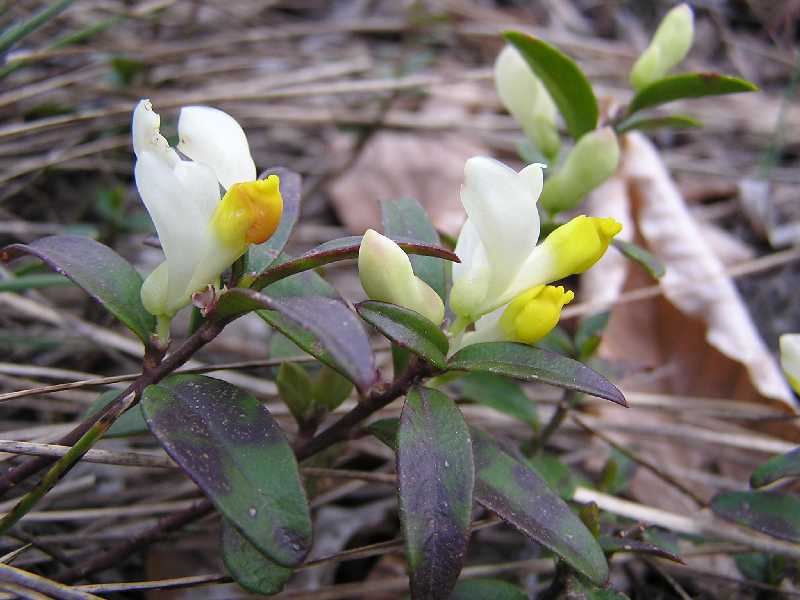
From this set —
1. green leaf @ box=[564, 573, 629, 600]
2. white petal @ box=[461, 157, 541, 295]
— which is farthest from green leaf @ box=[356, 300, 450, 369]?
green leaf @ box=[564, 573, 629, 600]

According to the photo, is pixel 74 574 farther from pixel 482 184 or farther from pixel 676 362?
pixel 676 362

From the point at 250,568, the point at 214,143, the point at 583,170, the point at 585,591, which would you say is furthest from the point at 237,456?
the point at 583,170

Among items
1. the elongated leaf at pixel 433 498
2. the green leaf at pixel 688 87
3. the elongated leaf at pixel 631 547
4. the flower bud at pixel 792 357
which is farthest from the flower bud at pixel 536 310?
the green leaf at pixel 688 87

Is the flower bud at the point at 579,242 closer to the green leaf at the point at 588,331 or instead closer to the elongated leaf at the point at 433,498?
the elongated leaf at the point at 433,498

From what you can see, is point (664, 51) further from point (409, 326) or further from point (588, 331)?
point (409, 326)

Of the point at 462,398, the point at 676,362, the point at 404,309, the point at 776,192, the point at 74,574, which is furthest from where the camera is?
the point at 776,192

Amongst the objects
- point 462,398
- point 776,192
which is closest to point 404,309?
point 462,398
